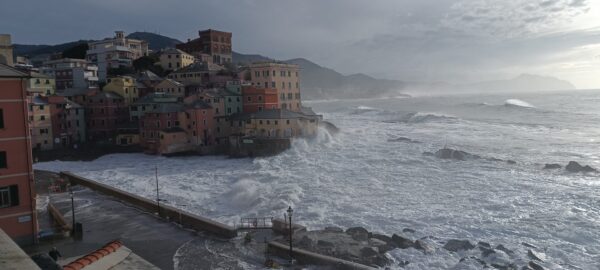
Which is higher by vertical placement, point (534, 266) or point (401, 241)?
point (401, 241)

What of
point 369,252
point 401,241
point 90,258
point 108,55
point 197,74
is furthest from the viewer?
point 108,55

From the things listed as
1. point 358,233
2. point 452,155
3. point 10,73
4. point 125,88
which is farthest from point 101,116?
point 358,233

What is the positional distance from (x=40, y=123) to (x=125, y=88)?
1225 centimetres

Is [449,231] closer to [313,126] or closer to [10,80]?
[10,80]

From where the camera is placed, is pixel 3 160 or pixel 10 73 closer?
pixel 10 73

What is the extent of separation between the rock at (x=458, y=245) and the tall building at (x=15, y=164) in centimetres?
1692

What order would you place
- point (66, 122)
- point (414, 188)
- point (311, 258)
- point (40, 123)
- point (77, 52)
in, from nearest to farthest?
point (311, 258), point (414, 188), point (40, 123), point (66, 122), point (77, 52)

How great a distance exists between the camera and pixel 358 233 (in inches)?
747

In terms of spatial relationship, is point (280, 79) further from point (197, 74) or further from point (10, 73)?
point (10, 73)

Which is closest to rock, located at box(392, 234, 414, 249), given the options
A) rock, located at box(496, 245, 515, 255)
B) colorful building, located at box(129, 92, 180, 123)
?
rock, located at box(496, 245, 515, 255)

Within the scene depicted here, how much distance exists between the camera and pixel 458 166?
113 feet

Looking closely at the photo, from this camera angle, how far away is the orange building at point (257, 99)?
55.1 meters

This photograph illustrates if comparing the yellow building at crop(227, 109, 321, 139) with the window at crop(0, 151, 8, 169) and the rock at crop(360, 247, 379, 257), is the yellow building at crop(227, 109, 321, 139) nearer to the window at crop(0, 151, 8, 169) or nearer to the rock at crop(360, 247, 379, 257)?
the rock at crop(360, 247, 379, 257)

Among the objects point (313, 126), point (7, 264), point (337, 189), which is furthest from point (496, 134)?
point (7, 264)
